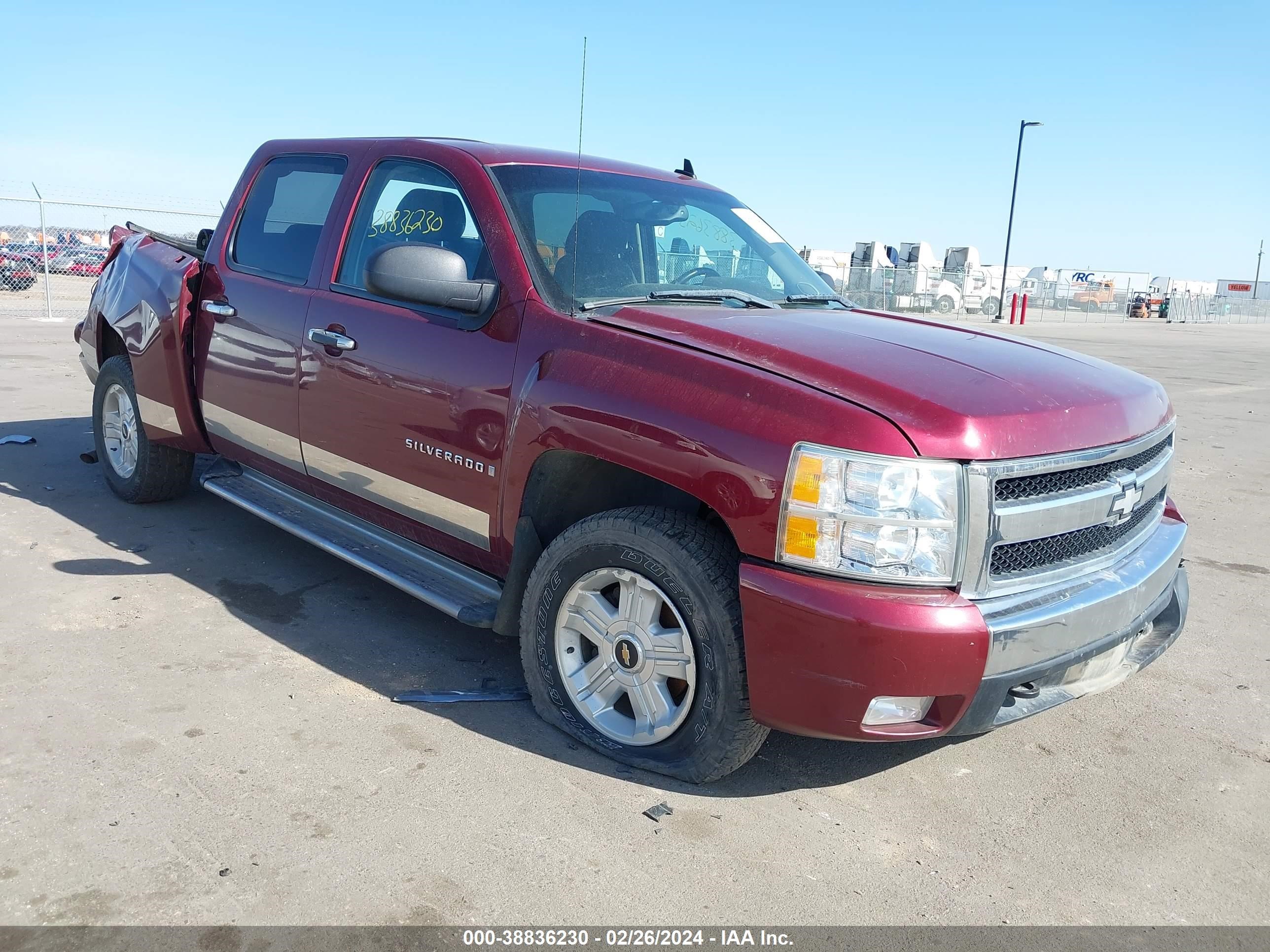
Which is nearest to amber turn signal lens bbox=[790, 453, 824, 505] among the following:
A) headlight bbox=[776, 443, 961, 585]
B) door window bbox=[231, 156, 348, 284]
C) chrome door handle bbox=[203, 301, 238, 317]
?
headlight bbox=[776, 443, 961, 585]

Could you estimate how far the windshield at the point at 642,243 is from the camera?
3455 mm

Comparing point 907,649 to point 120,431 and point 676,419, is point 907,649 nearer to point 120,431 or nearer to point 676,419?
point 676,419

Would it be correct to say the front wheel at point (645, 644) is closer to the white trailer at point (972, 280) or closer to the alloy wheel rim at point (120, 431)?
the alloy wheel rim at point (120, 431)

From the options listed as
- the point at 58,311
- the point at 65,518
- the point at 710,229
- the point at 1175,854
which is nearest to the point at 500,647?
the point at 710,229

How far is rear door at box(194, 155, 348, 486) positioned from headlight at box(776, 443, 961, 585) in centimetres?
235

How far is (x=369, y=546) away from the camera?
3.93 meters

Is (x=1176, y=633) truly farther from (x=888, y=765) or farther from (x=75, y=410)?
(x=75, y=410)

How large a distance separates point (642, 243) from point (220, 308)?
2.03m

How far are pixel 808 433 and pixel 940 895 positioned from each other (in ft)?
3.94

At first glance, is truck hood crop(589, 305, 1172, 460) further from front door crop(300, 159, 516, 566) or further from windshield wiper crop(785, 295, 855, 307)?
front door crop(300, 159, 516, 566)

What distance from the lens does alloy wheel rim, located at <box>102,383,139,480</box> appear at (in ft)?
17.9

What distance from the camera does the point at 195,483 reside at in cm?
607

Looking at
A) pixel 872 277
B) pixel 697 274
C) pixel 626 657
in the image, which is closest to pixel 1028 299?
pixel 872 277

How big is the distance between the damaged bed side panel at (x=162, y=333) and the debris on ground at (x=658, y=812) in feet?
10.3
